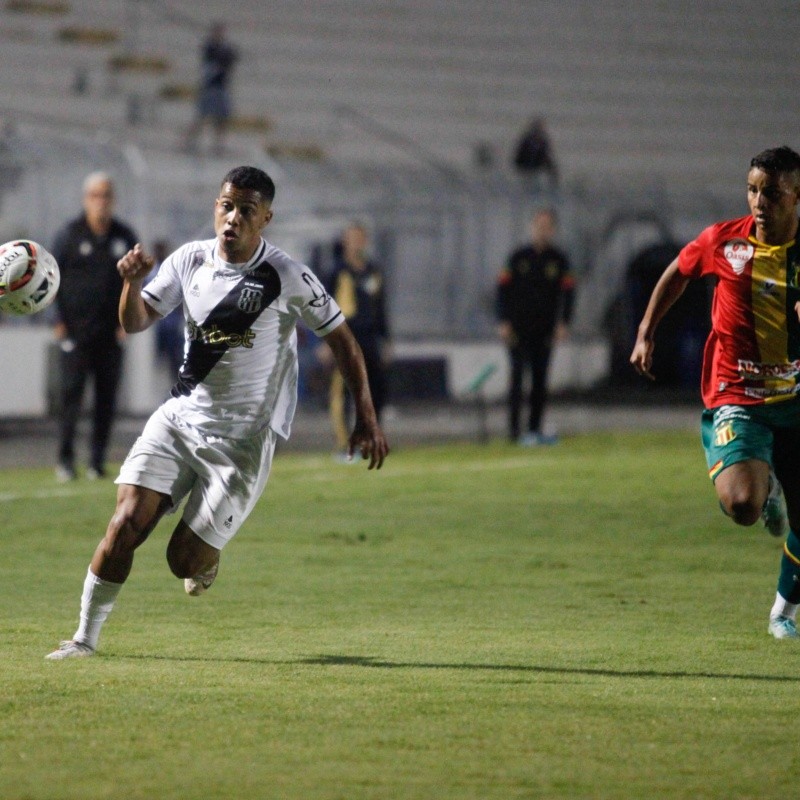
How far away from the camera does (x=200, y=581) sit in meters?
6.90

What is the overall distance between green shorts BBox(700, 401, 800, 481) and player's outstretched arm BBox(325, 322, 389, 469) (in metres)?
1.44

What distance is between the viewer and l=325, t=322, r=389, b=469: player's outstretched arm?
638 centimetres

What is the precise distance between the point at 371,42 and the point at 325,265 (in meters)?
10.3

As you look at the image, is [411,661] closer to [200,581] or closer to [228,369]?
[200,581]

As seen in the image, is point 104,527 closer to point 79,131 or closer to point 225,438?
point 225,438

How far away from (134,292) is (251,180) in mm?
644

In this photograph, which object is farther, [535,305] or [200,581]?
[535,305]

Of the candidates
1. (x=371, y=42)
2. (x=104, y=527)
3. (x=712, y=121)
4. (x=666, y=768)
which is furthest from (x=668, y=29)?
(x=666, y=768)

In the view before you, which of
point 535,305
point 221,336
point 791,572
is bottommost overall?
point 535,305

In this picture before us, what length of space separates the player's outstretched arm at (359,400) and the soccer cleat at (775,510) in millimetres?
1687

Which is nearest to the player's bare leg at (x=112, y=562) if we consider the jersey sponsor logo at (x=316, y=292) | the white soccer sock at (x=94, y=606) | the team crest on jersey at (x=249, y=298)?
the white soccer sock at (x=94, y=606)

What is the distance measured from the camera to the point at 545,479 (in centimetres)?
1353

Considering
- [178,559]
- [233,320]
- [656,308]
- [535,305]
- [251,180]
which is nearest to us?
[251,180]

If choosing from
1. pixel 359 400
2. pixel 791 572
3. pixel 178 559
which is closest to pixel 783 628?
pixel 791 572
